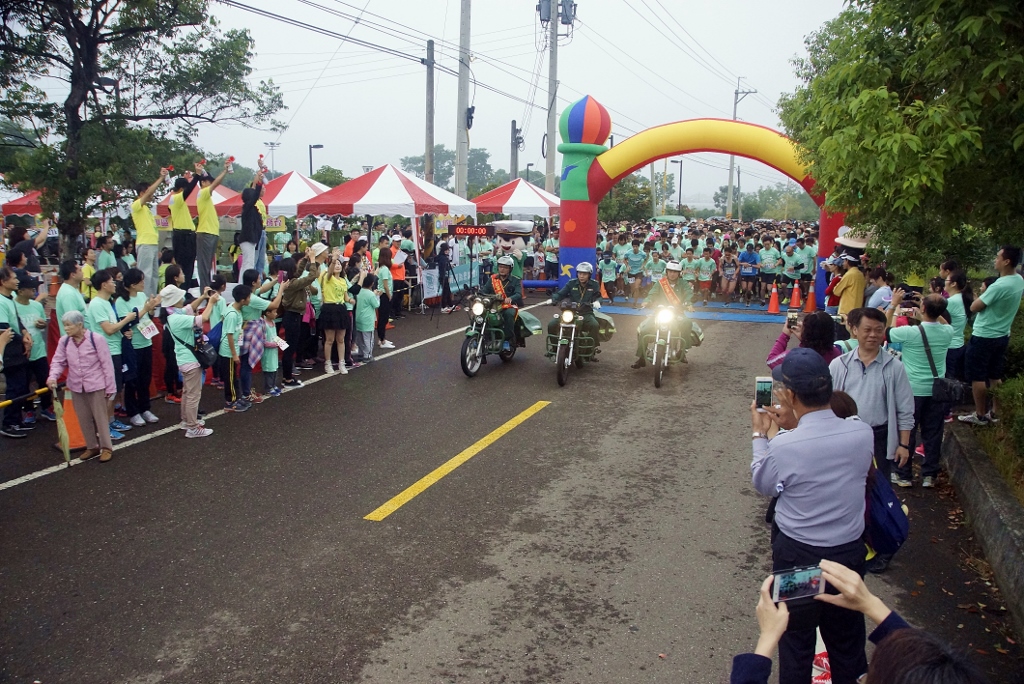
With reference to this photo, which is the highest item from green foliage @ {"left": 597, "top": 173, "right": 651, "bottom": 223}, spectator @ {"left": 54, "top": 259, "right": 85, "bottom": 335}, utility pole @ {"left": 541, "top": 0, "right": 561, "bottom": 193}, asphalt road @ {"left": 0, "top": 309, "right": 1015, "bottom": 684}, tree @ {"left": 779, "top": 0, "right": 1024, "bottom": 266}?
utility pole @ {"left": 541, "top": 0, "right": 561, "bottom": 193}

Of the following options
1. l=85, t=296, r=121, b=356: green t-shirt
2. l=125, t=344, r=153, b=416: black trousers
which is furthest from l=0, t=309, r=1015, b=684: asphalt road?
l=85, t=296, r=121, b=356: green t-shirt

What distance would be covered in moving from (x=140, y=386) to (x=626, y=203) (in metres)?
44.5

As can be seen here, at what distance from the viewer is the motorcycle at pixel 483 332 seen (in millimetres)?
11344

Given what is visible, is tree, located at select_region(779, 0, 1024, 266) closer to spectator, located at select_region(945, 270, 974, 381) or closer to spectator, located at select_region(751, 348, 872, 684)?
spectator, located at select_region(751, 348, 872, 684)

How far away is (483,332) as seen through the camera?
11617mm


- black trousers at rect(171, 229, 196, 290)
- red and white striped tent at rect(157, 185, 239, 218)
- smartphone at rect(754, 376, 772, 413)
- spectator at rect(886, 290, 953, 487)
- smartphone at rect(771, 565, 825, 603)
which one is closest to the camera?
smartphone at rect(771, 565, 825, 603)

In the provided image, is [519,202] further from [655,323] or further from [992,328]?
[992,328]

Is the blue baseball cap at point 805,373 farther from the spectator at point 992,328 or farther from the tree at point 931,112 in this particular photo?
the spectator at point 992,328

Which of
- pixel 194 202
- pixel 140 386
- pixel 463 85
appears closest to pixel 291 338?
pixel 140 386

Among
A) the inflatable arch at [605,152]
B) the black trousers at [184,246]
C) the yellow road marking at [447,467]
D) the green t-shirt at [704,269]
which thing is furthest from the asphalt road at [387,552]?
the green t-shirt at [704,269]

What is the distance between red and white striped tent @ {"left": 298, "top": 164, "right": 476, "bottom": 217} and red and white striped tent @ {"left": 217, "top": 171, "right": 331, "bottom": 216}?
4.07 ft

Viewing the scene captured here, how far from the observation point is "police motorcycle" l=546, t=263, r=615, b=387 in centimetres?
1092

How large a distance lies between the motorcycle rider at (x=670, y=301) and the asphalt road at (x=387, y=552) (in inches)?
93.5

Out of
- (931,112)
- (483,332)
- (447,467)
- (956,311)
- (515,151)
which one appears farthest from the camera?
(515,151)
